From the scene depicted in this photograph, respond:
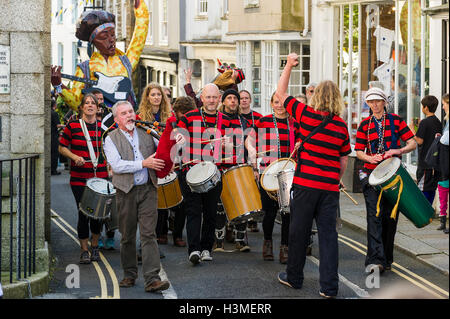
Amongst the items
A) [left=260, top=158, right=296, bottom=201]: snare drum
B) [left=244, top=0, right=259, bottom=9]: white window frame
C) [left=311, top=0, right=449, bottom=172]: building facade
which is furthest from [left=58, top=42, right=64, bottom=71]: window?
[left=260, top=158, right=296, bottom=201]: snare drum

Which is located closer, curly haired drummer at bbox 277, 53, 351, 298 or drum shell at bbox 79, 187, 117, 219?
curly haired drummer at bbox 277, 53, 351, 298

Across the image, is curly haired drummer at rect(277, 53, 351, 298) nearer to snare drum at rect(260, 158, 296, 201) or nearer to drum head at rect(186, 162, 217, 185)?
snare drum at rect(260, 158, 296, 201)

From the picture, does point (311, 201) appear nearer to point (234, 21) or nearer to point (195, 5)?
point (234, 21)

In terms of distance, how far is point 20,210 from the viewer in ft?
28.9

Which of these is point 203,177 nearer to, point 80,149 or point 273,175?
point 273,175

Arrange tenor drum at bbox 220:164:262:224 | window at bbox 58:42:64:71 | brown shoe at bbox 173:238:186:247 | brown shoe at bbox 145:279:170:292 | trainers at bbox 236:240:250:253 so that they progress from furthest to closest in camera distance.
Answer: window at bbox 58:42:64:71
brown shoe at bbox 173:238:186:247
trainers at bbox 236:240:250:253
tenor drum at bbox 220:164:262:224
brown shoe at bbox 145:279:170:292

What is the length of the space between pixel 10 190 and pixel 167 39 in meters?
26.5

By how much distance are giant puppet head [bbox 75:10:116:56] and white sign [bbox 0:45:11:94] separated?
502 centimetres

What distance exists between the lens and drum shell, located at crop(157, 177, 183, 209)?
1138 centimetres

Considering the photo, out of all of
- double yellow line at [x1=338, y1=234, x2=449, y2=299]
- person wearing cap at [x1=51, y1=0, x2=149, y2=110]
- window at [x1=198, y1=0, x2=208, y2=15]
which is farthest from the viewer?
window at [x1=198, y1=0, x2=208, y2=15]

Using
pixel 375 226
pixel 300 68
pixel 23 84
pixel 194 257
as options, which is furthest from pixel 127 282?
pixel 300 68

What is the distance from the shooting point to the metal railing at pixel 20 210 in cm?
873

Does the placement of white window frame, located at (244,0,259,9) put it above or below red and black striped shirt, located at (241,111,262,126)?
above

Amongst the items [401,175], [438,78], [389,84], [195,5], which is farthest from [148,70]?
[401,175]
